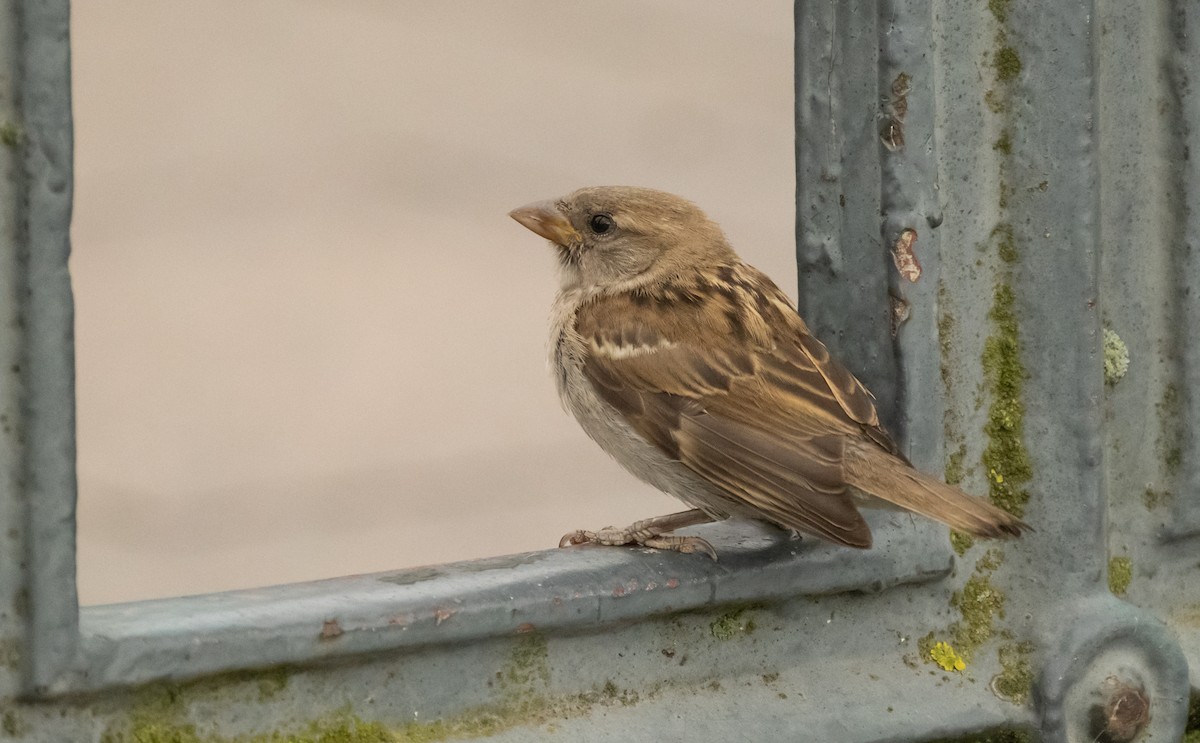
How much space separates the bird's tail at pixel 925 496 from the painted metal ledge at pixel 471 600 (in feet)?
0.36

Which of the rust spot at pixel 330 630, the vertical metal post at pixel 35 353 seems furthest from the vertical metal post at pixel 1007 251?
the vertical metal post at pixel 35 353

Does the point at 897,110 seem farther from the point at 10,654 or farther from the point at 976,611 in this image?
the point at 10,654

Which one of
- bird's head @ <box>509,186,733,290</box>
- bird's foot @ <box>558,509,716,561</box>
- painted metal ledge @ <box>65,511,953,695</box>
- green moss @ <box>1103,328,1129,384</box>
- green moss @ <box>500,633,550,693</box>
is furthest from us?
bird's head @ <box>509,186,733,290</box>

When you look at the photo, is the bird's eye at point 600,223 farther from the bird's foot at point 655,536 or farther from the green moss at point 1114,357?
the green moss at point 1114,357

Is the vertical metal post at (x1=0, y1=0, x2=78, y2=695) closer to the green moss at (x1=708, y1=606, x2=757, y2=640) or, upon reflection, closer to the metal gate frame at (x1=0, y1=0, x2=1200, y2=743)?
the metal gate frame at (x1=0, y1=0, x2=1200, y2=743)

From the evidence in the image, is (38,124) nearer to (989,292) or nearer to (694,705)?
(694,705)

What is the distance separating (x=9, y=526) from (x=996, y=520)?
1364 millimetres

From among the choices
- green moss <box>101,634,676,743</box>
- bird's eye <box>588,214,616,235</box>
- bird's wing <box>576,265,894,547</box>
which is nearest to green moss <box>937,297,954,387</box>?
bird's wing <box>576,265,894,547</box>

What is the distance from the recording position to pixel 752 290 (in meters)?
3.33

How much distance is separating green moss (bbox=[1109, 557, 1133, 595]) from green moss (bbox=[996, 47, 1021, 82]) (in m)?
0.82

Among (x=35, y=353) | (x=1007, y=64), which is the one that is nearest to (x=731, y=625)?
(x=1007, y=64)

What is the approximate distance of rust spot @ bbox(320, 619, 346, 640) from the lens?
2107 mm

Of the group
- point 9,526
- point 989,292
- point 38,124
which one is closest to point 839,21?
point 989,292

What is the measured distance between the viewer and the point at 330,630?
2.11 metres
